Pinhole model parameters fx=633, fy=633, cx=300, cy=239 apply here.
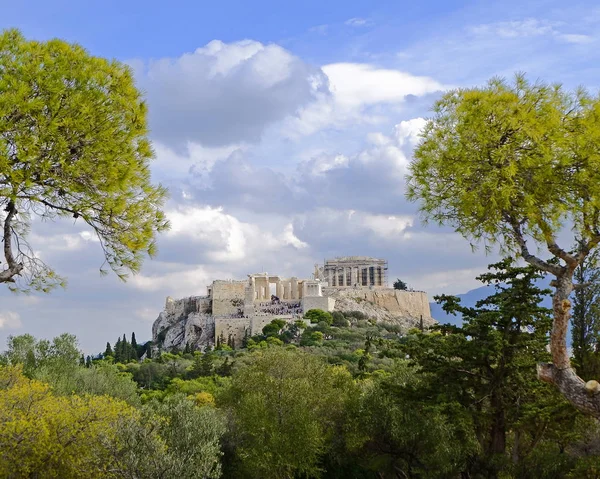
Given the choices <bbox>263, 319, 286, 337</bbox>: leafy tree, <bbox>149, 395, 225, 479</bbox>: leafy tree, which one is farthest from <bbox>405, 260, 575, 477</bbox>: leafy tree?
<bbox>263, 319, 286, 337</bbox>: leafy tree

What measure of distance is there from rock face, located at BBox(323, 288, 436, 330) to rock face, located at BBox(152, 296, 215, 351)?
70.0ft

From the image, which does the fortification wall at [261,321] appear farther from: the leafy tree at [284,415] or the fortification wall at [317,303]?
the leafy tree at [284,415]

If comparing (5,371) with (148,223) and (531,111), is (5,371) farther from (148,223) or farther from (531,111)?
(531,111)

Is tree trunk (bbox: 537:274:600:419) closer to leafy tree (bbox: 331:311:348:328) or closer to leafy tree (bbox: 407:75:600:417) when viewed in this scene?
leafy tree (bbox: 407:75:600:417)

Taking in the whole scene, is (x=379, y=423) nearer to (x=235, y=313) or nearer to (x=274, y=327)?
(x=274, y=327)

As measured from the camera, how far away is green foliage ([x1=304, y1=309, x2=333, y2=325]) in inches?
3656

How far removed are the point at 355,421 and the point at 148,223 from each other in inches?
676

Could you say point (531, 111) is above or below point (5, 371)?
above

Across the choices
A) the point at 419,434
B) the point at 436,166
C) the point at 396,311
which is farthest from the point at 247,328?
the point at 436,166

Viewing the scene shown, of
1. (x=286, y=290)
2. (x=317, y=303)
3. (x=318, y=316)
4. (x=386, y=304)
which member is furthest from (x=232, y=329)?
(x=386, y=304)

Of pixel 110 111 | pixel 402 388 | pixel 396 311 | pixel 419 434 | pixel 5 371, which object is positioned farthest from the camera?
pixel 396 311

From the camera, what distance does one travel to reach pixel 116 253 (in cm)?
1097

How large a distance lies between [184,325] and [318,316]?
84.3 ft

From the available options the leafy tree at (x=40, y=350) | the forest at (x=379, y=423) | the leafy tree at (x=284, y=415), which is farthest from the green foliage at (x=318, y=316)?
the forest at (x=379, y=423)
